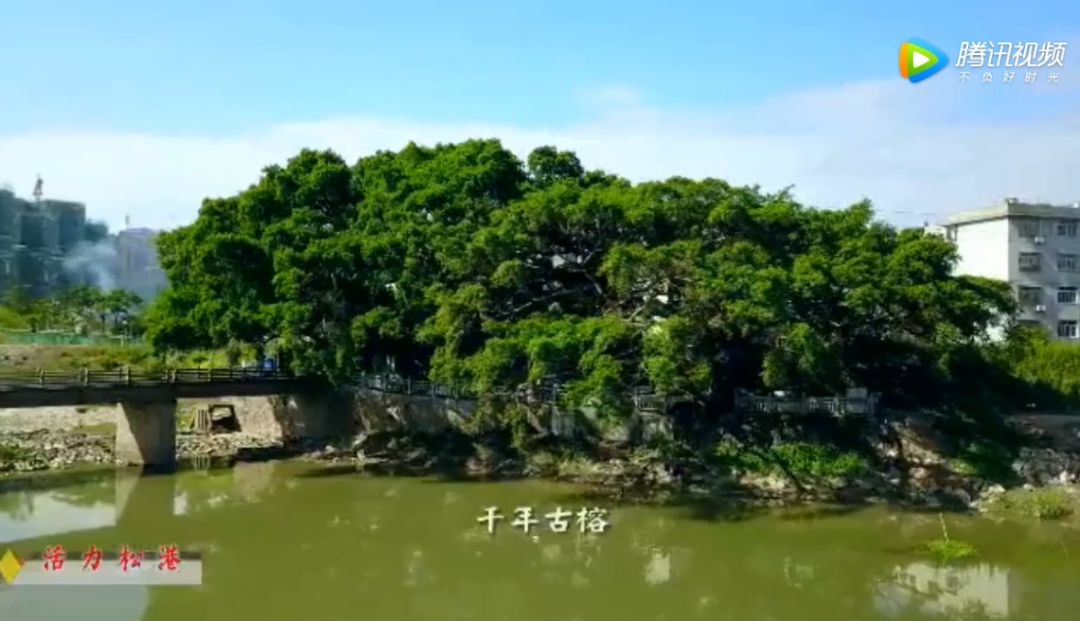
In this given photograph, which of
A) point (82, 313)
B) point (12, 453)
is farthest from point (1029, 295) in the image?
point (82, 313)

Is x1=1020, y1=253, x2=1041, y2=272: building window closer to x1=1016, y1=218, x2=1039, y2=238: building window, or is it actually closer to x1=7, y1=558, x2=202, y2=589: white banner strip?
x1=1016, y1=218, x2=1039, y2=238: building window

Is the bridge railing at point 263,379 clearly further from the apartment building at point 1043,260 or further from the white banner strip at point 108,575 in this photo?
the apartment building at point 1043,260

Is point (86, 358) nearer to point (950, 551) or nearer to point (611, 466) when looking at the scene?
point (611, 466)

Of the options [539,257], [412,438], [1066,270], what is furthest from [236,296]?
[1066,270]

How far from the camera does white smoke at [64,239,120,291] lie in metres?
80.2

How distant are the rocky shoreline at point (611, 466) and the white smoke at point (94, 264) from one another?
2097 inches

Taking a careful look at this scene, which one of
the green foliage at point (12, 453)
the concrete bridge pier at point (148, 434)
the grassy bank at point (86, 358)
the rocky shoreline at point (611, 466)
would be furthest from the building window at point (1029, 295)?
the green foliage at point (12, 453)

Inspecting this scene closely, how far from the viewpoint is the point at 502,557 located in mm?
19328

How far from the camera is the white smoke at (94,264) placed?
80.2 m

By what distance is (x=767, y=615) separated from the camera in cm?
1609

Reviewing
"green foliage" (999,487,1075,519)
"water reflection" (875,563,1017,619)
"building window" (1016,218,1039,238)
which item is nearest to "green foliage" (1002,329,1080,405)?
"green foliage" (999,487,1075,519)

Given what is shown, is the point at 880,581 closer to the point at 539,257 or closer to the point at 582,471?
the point at 582,471

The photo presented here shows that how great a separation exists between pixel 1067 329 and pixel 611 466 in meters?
23.4

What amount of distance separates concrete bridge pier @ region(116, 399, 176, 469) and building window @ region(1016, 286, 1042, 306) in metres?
31.2
